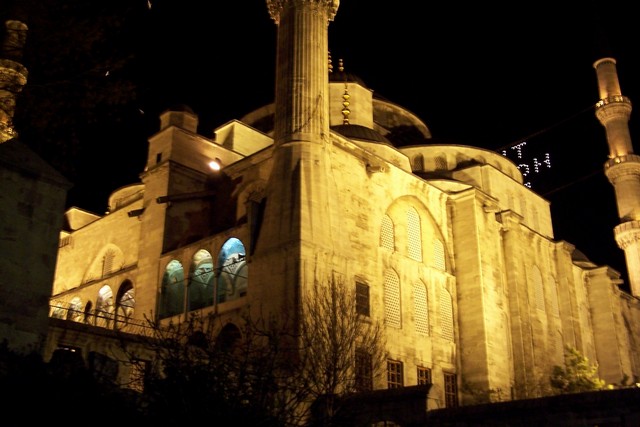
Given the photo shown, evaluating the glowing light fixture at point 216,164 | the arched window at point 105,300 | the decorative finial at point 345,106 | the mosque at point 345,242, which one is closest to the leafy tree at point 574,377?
the mosque at point 345,242

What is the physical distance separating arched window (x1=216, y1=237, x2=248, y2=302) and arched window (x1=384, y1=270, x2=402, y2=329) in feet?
13.9

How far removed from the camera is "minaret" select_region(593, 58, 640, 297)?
3422 centimetres

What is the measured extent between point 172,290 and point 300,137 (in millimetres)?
7022

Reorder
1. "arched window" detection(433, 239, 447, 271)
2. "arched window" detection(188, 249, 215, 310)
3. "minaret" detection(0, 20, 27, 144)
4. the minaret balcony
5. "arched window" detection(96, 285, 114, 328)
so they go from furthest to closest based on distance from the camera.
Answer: the minaret balcony, "arched window" detection(96, 285, 114, 328), "arched window" detection(433, 239, 447, 271), "arched window" detection(188, 249, 215, 310), "minaret" detection(0, 20, 27, 144)

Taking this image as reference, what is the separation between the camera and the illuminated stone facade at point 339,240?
19453 mm

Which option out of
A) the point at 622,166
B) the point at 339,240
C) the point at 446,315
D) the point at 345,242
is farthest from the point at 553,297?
the point at 339,240

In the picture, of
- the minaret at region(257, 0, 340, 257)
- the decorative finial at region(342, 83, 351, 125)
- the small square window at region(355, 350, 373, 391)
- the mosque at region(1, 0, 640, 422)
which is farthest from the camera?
the decorative finial at region(342, 83, 351, 125)

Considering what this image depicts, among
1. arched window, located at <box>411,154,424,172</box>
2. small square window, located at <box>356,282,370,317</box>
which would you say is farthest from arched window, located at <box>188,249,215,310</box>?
arched window, located at <box>411,154,424,172</box>

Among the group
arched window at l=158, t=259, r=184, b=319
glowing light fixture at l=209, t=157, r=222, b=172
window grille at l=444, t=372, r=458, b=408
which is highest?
glowing light fixture at l=209, t=157, r=222, b=172

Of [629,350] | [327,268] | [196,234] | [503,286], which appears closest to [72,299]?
[196,234]

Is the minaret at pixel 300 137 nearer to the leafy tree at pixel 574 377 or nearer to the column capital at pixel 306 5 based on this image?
the column capital at pixel 306 5

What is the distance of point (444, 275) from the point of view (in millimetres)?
23797

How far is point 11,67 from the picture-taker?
10.8 metres

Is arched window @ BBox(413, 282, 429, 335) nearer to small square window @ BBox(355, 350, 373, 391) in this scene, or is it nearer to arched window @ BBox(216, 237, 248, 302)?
small square window @ BBox(355, 350, 373, 391)
